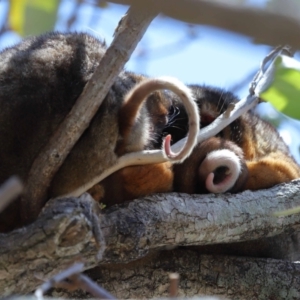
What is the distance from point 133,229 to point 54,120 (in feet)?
1.69

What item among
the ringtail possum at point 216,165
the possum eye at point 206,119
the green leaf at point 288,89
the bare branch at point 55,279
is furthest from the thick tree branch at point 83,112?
the possum eye at point 206,119

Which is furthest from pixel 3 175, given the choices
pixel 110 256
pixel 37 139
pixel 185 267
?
pixel 185 267

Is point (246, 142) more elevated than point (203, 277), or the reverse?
Answer: point (246, 142)

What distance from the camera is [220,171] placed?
2500 mm

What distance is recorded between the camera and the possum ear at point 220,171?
2.46 metres

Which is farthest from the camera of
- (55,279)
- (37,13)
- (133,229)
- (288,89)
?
(133,229)

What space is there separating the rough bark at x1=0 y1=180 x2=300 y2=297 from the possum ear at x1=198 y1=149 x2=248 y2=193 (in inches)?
3.2

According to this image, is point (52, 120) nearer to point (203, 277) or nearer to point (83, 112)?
point (83, 112)

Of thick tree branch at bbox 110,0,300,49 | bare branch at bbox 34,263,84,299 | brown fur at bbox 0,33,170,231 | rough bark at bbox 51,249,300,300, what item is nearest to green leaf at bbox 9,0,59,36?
brown fur at bbox 0,33,170,231

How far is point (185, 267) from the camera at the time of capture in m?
2.38

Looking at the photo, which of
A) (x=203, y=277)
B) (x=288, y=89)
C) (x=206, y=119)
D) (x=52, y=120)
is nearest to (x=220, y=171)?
(x=203, y=277)

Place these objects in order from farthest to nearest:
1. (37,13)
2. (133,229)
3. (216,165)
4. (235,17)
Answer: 1. (216,165)
2. (133,229)
3. (37,13)
4. (235,17)

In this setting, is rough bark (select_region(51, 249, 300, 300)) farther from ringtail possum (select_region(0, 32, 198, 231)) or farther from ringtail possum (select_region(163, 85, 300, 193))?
ringtail possum (select_region(0, 32, 198, 231))

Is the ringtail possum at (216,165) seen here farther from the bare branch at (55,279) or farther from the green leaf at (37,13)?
the bare branch at (55,279)
